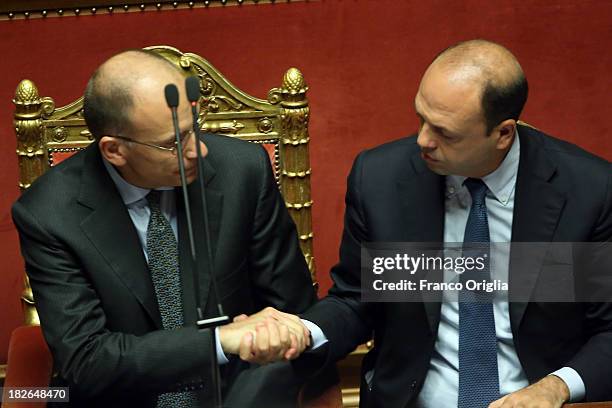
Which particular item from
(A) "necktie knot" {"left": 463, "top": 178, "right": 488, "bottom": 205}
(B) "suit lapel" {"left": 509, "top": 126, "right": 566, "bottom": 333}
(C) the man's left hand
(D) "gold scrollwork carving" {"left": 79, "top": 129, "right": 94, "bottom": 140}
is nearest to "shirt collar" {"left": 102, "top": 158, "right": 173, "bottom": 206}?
(D) "gold scrollwork carving" {"left": 79, "top": 129, "right": 94, "bottom": 140}

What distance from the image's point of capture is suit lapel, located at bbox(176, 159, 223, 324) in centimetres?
250

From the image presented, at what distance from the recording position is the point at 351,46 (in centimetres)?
378

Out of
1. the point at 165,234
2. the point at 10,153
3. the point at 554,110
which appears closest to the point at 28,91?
the point at 165,234

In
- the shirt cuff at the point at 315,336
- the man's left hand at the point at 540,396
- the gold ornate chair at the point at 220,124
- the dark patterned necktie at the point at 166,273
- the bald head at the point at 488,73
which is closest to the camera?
the man's left hand at the point at 540,396

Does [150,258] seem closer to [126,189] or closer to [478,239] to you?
[126,189]

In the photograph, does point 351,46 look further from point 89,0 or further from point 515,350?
point 515,350

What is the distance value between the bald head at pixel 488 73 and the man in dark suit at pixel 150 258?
58cm

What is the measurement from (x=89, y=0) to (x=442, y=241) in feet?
5.90

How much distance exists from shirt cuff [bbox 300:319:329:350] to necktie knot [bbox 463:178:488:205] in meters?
0.47

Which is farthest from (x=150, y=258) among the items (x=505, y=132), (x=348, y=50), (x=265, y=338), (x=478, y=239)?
(x=348, y=50)

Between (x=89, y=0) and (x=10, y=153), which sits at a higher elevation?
(x=89, y=0)

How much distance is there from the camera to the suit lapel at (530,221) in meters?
2.44

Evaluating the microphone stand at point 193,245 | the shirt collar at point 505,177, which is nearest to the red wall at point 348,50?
the shirt collar at point 505,177

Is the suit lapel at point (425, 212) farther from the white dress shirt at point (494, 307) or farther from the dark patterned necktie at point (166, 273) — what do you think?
the dark patterned necktie at point (166, 273)
